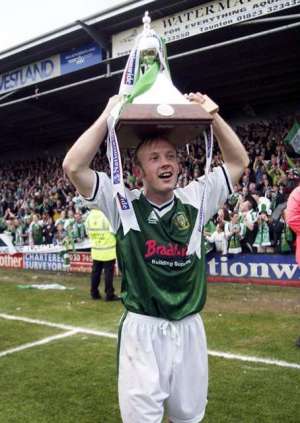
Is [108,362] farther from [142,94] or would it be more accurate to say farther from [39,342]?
[142,94]

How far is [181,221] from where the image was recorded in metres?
2.73

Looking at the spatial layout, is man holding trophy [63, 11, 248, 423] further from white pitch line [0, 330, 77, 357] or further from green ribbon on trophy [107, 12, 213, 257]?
white pitch line [0, 330, 77, 357]

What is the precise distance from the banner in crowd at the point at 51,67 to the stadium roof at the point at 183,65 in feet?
0.64

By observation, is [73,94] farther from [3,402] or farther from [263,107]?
[3,402]

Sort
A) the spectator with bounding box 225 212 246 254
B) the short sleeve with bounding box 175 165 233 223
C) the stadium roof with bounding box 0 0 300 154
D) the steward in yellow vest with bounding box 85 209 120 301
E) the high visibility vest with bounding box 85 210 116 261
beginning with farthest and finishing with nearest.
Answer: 1. the stadium roof with bounding box 0 0 300 154
2. the spectator with bounding box 225 212 246 254
3. the high visibility vest with bounding box 85 210 116 261
4. the steward in yellow vest with bounding box 85 209 120 301
5. the short sleeve with bounding box 175 165 233 223

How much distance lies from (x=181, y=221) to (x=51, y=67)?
14.8 meters

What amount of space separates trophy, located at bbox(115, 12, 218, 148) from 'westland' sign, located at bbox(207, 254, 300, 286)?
25.9 ft

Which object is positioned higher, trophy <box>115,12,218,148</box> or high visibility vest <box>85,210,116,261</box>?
trophy <box>115,12,218,148</box>

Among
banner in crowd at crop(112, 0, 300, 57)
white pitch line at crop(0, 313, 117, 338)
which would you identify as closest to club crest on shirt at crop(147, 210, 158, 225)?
white pitch line at crop(0, 313, 117, 338)

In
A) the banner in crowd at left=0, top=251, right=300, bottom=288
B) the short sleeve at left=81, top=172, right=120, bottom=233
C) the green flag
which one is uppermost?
the green flag

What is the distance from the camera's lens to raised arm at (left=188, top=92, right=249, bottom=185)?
280cm

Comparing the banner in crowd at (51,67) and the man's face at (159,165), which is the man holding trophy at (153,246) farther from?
the banner in crowd at (51,67)

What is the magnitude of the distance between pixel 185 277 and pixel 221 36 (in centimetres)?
1228

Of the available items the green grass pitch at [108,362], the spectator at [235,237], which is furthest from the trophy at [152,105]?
the spectator at [235,237]
